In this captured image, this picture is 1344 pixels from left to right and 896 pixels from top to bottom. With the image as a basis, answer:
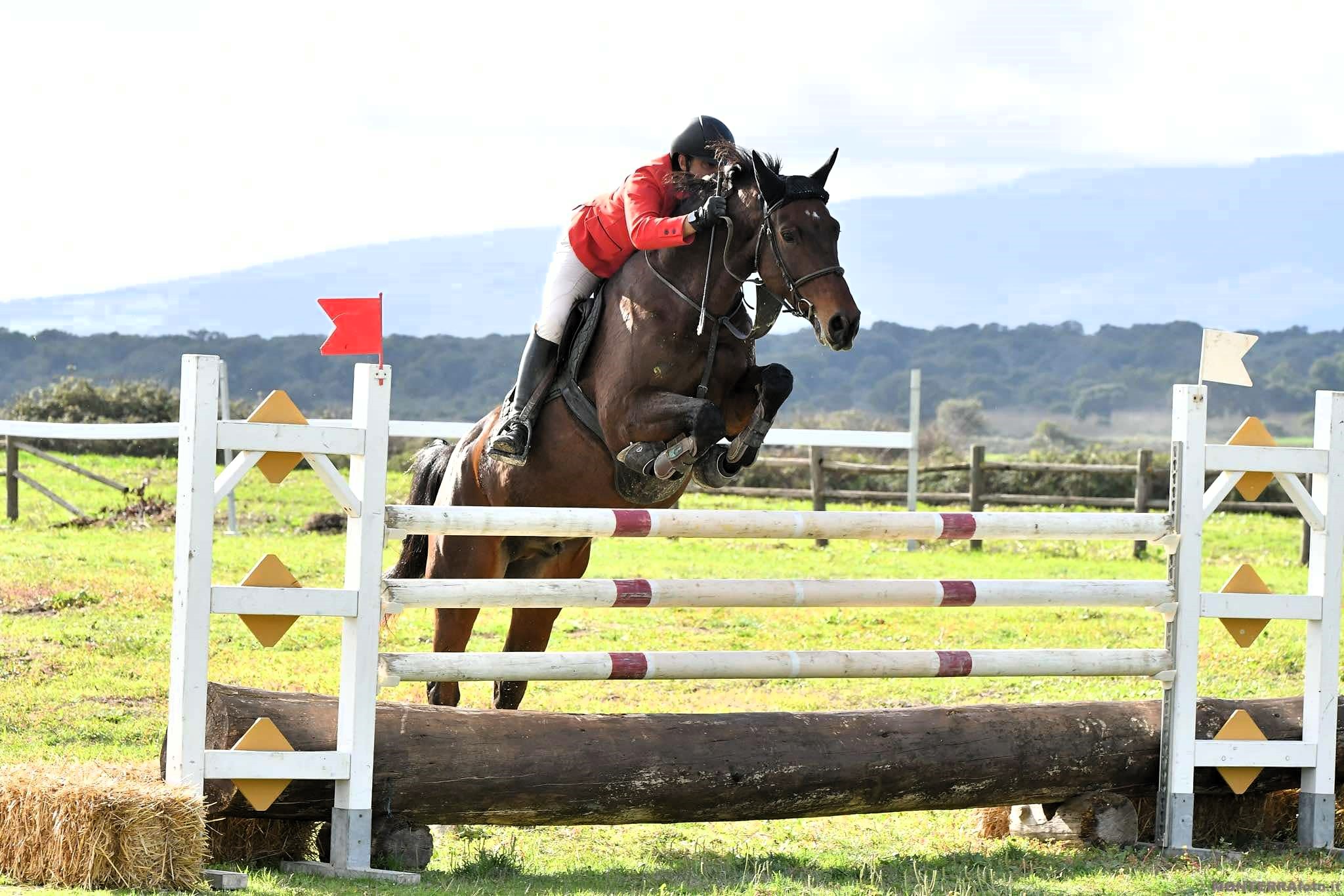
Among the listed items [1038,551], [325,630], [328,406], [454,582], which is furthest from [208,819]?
[328,406]

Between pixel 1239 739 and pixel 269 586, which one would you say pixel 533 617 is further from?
pixel 1239 739

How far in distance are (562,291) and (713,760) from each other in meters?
2.20

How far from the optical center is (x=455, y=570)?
18.3 ft

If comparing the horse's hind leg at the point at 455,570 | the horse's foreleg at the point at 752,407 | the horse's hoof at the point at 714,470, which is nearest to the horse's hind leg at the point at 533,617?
the horse's hind leg at the point at 455,570

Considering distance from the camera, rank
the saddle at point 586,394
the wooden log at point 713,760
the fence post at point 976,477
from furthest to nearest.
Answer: the fence post at point 976,477
the saddle at point 586,394
the wooden log at point 713,760

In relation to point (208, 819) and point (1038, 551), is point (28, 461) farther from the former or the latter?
point (208, 819)

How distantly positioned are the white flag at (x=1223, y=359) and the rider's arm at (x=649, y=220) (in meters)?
1.81

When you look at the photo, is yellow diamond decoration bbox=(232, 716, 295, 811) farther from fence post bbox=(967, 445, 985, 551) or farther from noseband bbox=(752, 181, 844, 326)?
fence post bbox=(967, 445, 985, 551)

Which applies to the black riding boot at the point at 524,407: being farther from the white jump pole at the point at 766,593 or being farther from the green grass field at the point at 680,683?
the green grass field at the point at 680,683

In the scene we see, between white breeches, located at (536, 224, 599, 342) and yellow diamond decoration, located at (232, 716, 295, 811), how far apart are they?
2234 mm

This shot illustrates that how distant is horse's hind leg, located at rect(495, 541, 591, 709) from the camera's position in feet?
18.6

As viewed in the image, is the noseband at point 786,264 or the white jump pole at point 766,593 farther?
the noseband at point 786,264

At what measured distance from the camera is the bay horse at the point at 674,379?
494cm

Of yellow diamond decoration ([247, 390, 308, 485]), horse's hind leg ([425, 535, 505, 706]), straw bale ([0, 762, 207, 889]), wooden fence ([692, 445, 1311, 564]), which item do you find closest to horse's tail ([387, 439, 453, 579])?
horse's hind leg ([425, 535, 505, 706])
